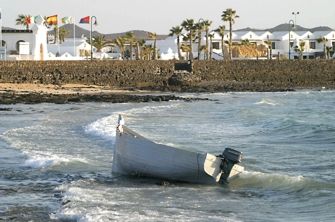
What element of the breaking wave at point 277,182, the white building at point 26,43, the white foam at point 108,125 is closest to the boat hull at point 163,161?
the breaking wave at point 277,182

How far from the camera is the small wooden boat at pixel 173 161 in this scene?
587 inches

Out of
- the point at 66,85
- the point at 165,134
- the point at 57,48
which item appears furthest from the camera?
the point at 57,48

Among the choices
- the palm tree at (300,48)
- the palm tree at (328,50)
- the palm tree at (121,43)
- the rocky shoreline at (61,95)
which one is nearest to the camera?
the rocky shoreline at (61,95)

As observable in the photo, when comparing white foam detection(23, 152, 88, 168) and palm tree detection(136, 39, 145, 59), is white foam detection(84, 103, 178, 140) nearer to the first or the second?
white foam detection(23, 152, 88, 168)

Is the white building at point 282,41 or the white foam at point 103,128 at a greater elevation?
the white building at point 282,41

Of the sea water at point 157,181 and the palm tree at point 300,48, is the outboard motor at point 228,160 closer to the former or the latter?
the sea water at point 157,181

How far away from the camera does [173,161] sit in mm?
15094

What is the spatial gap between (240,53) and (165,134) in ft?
251

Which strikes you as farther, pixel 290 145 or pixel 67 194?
pixel 290 145

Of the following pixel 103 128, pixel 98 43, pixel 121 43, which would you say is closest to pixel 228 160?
pixel 103 128

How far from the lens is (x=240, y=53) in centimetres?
10200

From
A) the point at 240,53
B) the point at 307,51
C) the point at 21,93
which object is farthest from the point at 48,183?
the point at 307,51

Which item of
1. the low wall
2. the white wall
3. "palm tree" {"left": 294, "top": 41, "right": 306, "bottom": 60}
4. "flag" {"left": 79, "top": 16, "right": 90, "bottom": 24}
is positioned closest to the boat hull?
the low wall

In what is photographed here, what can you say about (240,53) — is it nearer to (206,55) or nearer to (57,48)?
(206,55)
